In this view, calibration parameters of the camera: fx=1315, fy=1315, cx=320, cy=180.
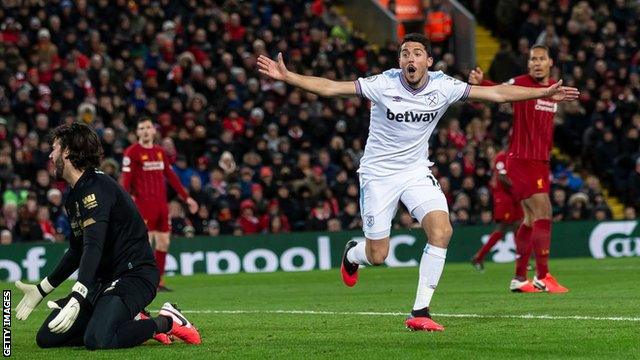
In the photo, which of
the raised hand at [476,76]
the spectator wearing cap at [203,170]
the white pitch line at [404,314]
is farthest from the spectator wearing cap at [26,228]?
the raised hand at [476,76]

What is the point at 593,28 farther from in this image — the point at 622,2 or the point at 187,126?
the point at 187,126

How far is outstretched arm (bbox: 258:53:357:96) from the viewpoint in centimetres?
1080

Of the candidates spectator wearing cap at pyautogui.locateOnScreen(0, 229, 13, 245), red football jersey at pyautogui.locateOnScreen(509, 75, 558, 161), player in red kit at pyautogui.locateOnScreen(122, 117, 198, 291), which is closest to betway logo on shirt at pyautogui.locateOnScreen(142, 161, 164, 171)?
player in red kit at pyautogui.locateOnScreen(122, 117, 198, 291)

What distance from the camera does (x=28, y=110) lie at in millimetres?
25516

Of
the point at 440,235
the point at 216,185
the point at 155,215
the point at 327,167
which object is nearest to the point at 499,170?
the point at 155,215

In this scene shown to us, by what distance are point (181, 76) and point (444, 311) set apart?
16129mm

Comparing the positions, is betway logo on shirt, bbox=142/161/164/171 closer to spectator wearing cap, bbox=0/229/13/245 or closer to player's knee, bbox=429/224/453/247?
spectator wearing cap, bbox=0/229/13/245

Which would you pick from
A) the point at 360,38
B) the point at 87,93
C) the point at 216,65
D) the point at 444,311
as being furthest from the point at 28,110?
the point at 444,311

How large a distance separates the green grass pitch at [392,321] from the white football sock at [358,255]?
0.54 meters

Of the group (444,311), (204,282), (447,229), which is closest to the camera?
(447,229)

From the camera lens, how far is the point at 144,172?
1894 cm

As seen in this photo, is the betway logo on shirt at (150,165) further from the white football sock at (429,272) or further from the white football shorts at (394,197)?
the white football sock at (429,272)

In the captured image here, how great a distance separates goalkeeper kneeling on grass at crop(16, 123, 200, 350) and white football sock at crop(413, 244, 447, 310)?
2.03 meters

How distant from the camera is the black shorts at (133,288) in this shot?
9883 mm
